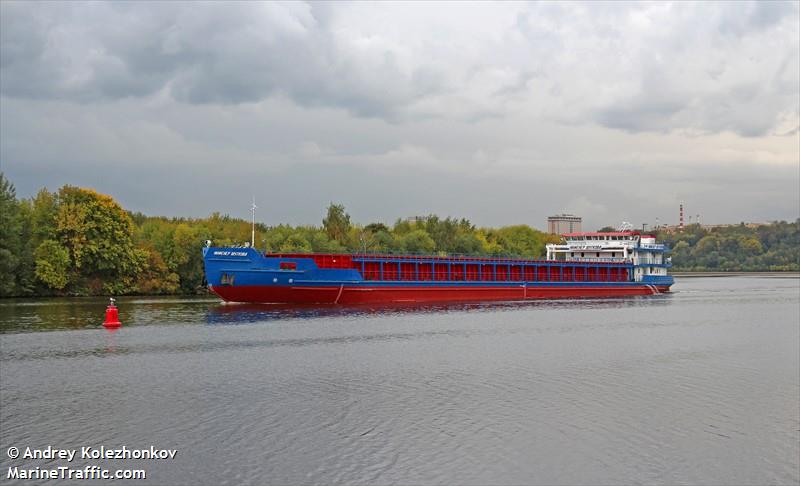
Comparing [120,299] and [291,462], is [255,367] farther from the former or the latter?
[120,299]

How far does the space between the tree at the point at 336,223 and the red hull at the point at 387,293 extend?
1793 inches

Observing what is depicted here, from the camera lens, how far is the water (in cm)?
1938

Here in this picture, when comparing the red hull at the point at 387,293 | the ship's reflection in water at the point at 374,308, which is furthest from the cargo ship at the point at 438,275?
the ship's reflection in water at the point at 374,308

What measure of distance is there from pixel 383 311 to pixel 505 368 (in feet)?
94.1

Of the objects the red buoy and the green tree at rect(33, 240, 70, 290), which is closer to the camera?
the red buoy

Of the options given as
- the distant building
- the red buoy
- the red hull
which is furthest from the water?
the distant building

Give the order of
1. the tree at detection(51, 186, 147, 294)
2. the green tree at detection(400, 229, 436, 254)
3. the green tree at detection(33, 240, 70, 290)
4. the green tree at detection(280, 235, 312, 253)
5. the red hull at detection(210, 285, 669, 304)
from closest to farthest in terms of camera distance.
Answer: the red hull at detection(210, 285, 669, 304) → the green tree at detection(33, 240, 70, 290) → the tree at detection(51, 186, 147, 294) → the green tree at detection(280, 235, 312, 253) → the green tree at detection(400, 229, 436, 254)

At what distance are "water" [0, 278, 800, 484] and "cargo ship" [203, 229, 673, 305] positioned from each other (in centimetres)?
1347

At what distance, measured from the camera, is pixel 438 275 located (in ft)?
254

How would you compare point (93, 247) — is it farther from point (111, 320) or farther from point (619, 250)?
point (619, 250)

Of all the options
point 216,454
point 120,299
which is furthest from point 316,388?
point 120,299

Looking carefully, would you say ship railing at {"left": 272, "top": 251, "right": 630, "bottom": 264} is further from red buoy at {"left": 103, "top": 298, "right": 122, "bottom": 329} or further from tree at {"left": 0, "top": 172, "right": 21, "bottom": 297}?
tree at {"left": 0, "top": 172, "right": 21, "bottom": 297}

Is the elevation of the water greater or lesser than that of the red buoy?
lesser

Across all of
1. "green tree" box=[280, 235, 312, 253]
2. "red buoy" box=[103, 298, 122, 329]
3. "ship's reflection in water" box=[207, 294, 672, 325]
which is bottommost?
"ship's reflection in water" box=[207, 294, 672, 325]
